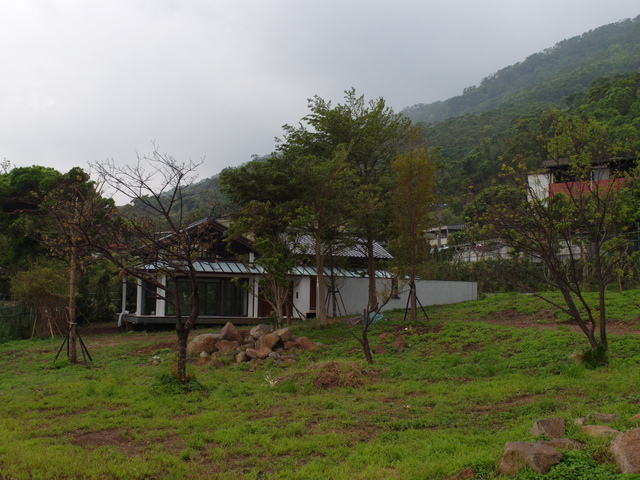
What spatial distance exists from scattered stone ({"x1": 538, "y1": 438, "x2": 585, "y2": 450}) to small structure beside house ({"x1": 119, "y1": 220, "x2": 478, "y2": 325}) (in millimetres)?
17276

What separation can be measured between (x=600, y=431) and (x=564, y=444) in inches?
18.9

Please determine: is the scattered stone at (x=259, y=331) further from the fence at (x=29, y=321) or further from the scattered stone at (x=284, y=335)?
the fence at (x=29, y=321)

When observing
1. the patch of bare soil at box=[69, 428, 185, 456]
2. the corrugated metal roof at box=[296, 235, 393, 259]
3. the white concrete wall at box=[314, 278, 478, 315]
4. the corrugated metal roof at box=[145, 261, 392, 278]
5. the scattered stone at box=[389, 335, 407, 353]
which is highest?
the corrugated metal roof at box=[296, 235, 393, 259]

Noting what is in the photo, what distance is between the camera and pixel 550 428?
526 centimetres

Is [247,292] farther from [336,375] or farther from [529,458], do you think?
[529,458]

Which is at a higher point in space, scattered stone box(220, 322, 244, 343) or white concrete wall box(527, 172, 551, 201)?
white concrete wall box(527, 172, 551, 201)

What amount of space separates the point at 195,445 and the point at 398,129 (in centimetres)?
1621

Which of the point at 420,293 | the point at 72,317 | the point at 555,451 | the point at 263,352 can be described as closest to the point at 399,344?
the point at 263,352

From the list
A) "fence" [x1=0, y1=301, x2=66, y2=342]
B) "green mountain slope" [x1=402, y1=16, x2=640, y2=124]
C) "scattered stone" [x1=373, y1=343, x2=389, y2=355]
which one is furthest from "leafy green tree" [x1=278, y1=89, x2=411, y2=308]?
"green mountain slope" [x1=402, y1=16, x2=640, y2=124]

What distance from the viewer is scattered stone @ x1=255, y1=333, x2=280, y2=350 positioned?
44.7ft

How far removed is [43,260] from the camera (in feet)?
76.9

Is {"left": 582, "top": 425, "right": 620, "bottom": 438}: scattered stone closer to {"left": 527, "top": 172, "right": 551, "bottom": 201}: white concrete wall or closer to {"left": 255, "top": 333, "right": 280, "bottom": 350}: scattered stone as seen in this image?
A: {"left": 527, "top": 172, "right": 551, "bottom": 201}: white concrete wall

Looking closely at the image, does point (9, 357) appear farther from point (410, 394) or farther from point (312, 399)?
point (410, 394)

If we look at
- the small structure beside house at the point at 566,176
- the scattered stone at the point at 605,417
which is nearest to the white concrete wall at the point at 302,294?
the small structure beside house at the point at 566,176
